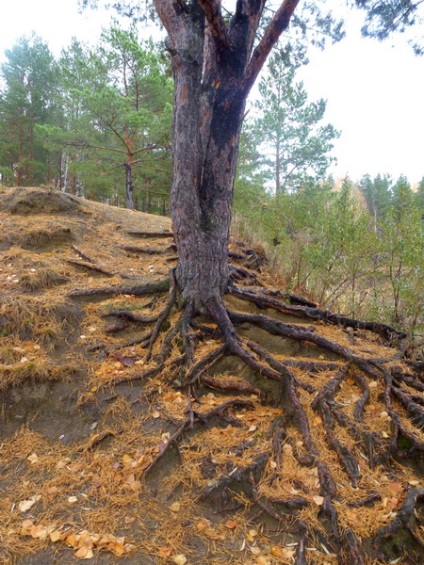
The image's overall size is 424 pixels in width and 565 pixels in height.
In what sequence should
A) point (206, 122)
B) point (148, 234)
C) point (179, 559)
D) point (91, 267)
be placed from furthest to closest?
point (148, 234), point (91, 267), point (206, 122), point (179, 559)

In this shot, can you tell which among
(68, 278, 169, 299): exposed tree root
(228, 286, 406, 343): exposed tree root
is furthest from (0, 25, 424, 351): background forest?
(68, 278, 169, 299): exposed tree root

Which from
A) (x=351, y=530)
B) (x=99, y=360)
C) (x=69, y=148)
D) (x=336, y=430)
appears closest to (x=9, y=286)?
(x=99, y=360)

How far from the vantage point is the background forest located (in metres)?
5.25

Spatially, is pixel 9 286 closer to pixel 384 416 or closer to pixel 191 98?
pixel 191 98

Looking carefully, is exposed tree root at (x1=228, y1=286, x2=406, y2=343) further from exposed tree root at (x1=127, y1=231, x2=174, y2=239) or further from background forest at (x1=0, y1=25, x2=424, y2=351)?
exposed tree root at (x1=127, y1=231, x2=174, y2=239)

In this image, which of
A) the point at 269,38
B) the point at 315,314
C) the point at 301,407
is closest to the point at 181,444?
the point at 301,407

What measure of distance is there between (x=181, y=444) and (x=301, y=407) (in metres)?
1.08

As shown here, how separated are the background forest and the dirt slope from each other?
59.0 inches

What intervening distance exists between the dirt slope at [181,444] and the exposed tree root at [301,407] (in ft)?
0.05

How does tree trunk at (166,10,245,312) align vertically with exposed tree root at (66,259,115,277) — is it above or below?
above

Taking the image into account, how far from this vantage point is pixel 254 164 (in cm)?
2038

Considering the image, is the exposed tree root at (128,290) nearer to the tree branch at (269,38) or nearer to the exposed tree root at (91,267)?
the exposed tree root at (91,267)

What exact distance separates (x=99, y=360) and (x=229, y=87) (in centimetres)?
317

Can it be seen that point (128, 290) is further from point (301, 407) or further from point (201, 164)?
point (301, 407)
